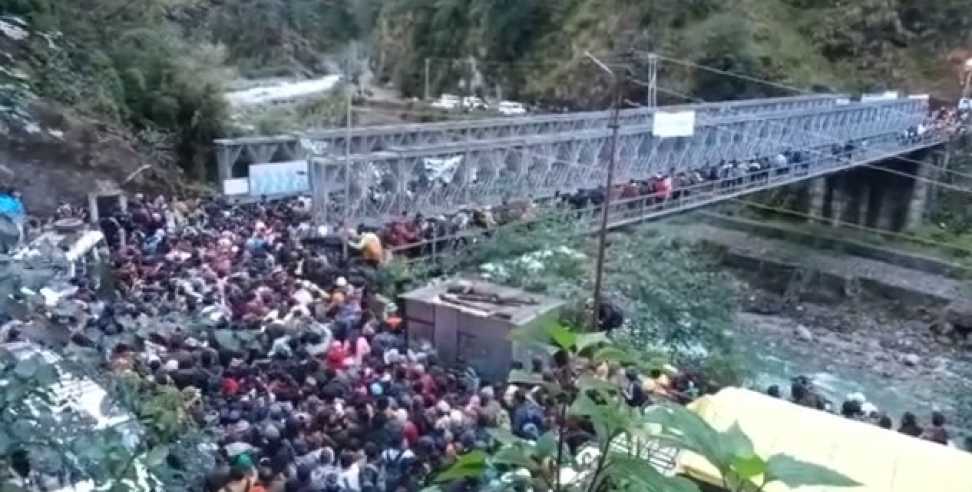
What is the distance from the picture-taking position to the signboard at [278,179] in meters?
15.6

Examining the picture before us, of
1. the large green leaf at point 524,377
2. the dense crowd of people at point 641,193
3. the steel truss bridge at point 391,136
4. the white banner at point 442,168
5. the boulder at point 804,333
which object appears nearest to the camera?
the large green leaf at point 524,377

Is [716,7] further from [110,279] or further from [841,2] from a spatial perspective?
[110,279]

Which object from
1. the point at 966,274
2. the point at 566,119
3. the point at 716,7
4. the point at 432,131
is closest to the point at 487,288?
the point at 432,131

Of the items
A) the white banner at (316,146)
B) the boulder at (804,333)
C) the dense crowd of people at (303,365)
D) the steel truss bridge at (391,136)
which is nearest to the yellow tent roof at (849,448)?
the dense crowd of people at (303,365)

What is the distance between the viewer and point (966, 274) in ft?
69.8

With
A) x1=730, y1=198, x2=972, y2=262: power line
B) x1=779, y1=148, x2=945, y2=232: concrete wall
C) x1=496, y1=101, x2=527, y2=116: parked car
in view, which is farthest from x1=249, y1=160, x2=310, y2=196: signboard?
x1=496, y1=101, x2=527, y2=116: parked car

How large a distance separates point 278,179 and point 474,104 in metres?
21.6

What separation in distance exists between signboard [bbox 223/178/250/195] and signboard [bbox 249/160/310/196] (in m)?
0.13

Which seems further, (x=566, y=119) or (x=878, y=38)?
(x=878, y=38)

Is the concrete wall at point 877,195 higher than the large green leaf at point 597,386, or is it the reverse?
the large green leaf at point 597,386

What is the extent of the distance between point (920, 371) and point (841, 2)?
1969 centimetres

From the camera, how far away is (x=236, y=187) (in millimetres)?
15727

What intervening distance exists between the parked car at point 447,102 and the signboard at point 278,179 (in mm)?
21286

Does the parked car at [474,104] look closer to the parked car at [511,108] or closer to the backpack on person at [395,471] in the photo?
the parked car at [511,108]
